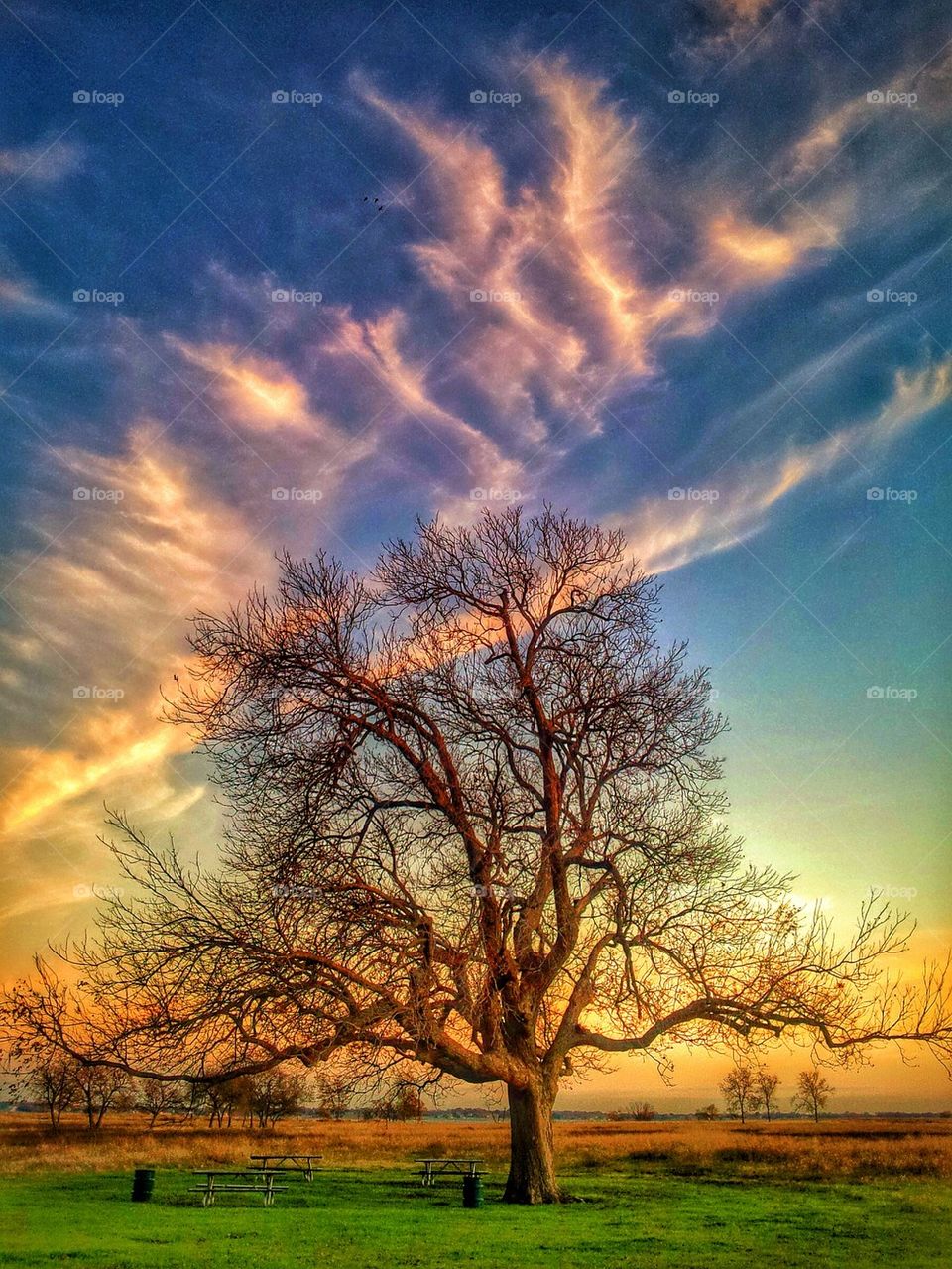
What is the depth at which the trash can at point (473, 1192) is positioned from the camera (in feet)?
42.7

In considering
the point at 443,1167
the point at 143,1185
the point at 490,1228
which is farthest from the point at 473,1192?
the point at 443,1167

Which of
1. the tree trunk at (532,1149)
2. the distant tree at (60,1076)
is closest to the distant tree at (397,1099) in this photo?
the tree trunk at (532,1149)

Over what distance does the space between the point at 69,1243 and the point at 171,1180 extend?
10765mm

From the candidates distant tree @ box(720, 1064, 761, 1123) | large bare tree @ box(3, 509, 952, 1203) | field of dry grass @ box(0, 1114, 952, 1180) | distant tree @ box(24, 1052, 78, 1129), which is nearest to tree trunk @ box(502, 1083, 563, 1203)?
large bare tree @ box(3, 509, 952, 1203)

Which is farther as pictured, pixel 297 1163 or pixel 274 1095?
pixel 274 1095

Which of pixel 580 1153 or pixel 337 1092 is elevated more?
pixel 337 1092

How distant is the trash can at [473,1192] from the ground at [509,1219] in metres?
0.25

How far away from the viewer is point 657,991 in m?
13.1

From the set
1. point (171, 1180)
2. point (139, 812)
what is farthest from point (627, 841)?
point (171, 1180)

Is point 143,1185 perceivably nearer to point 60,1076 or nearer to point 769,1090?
point 60,1076

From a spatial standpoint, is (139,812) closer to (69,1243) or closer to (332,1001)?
(332,1001)

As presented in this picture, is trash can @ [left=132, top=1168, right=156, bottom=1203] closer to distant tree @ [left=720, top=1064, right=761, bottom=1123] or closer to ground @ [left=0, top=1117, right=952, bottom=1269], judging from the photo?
ground @ [left=0, top=1117, right=952, bottom=1269]

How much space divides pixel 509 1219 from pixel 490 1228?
0.65m

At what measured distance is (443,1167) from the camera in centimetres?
2206
